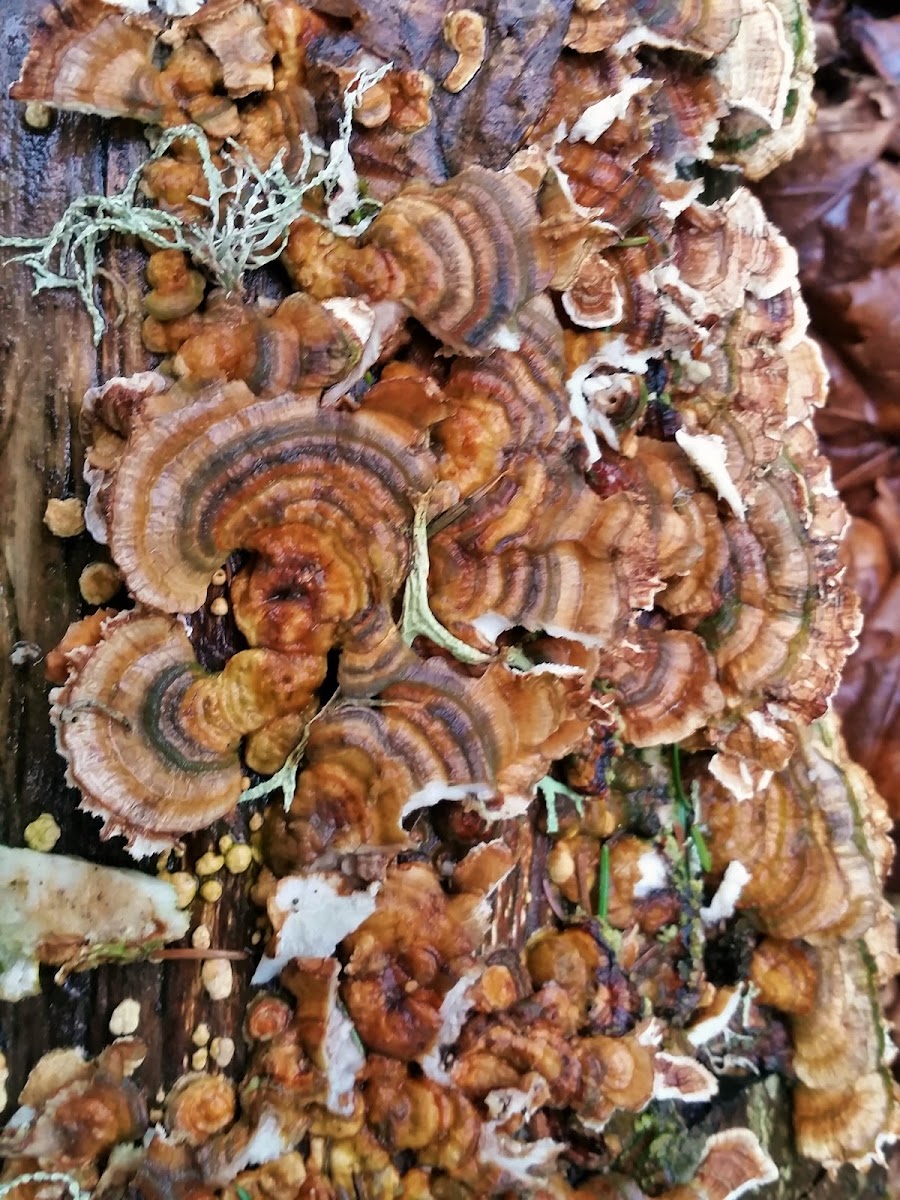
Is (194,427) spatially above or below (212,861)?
above

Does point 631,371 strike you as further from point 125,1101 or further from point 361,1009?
point 125,1101

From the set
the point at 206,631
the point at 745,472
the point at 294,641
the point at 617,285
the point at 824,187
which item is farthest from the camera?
the point at 824,187

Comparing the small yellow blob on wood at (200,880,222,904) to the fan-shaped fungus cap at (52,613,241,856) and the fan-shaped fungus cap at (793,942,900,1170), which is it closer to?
the fan-shaped fungus cap at (52,613,241,856)

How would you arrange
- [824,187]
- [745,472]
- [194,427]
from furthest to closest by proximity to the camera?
[824,187] → [745,472] → [194,427]

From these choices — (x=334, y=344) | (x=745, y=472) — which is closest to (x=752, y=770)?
(x=745, y=472)

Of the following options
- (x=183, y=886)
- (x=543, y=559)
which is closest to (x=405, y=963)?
(x=183, y=886)
